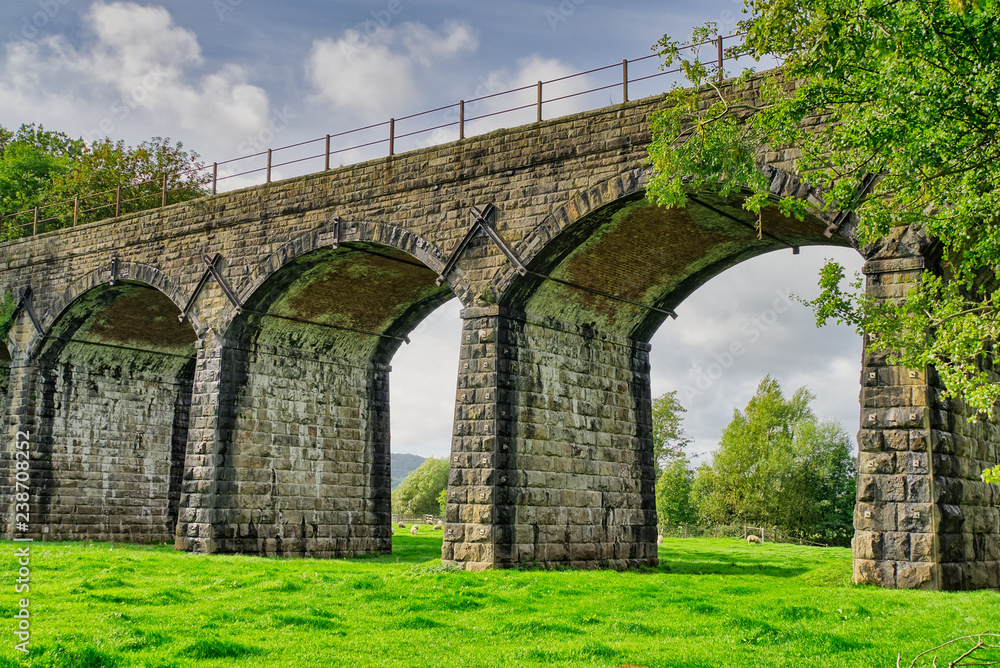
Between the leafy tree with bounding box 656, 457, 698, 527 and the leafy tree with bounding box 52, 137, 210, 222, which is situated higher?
the leafy tree with bounding box 52, 137, 210, 222

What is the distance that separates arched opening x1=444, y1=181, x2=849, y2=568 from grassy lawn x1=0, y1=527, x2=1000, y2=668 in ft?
5.60

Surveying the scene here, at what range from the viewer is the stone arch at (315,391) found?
2031 centimetres

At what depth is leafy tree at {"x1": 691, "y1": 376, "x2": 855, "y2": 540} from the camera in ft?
151

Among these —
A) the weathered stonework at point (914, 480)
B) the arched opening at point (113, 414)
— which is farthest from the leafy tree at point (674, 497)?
the weathered stonework at point (914, 480)

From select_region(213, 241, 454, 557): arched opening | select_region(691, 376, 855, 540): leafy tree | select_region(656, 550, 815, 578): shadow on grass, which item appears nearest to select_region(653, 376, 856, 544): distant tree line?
select_region(691, 376, 855, 540): leafy tree

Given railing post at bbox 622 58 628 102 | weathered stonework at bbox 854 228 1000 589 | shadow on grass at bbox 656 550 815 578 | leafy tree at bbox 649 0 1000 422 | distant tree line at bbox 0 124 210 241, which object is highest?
distant tree line at bbox 0 124 210 241

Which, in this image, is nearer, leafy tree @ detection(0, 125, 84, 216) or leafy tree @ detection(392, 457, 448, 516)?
leafy tree @ detection(0, 125, 84, 216)

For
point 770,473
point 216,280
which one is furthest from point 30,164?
point 770,473

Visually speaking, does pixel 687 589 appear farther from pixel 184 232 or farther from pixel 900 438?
pixel 184 232

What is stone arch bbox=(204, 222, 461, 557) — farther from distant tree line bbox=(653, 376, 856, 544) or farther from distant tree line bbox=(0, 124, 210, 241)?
distant tree line bbox=(653, 376, 856, 544)

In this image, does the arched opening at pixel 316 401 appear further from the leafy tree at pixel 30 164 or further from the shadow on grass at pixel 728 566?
the leafy tree at pixel 30 164

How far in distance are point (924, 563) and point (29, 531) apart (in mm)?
21720

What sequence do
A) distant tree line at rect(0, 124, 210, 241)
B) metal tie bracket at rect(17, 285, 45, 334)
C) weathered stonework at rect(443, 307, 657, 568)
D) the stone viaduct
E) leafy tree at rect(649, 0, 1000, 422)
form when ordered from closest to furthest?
leafy tree at rect(649, 0, 1000, 422) → the stone viaduct → weathered stonework at rect(443, 307, 657, 568) → metal tie bracket at rect(17, 285, 45, 334) → distant tree line at rect(0, 124, 210, 241)

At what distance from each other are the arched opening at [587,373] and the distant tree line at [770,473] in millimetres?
28367
